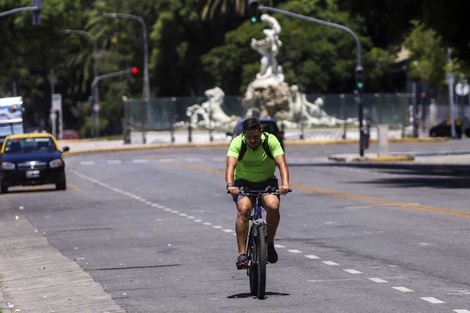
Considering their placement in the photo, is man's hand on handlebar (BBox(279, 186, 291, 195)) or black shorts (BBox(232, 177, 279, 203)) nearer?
man's hand on handlebar (BBox(279, 186, 291, 195))

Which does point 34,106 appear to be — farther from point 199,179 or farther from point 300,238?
point 300,238

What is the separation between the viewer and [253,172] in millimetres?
14078

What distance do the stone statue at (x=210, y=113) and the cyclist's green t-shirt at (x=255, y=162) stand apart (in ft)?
232

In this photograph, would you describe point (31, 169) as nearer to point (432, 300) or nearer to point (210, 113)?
point (432, 300)

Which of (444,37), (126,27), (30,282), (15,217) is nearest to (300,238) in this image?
(30,282)

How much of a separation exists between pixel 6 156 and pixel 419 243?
2185 cm

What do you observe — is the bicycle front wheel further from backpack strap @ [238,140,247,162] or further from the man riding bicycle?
backpack strap @ [238,140,247,162]

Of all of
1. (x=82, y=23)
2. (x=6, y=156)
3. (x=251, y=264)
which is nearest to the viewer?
(x=251, y=264)

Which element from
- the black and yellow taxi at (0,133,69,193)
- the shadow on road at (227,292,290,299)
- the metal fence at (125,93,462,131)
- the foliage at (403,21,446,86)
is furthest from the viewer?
the metal fence at (125,93,462,131)

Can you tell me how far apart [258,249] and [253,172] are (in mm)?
1011

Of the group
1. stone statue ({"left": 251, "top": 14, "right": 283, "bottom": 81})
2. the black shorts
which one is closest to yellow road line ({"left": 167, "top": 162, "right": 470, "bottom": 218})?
the black shorts

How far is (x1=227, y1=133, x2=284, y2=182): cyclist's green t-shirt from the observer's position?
1401 centimetres

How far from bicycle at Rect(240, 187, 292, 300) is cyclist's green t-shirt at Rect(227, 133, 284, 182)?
23 centimetres

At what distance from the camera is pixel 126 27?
10962cm
